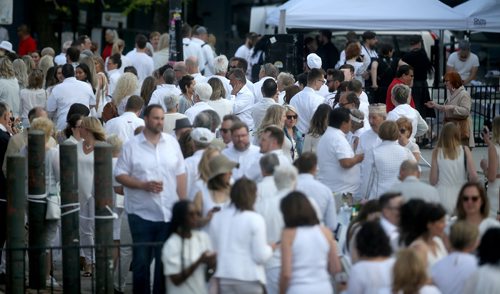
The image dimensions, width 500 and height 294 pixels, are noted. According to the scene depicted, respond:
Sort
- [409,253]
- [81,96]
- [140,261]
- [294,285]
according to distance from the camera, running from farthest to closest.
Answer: [81,96] → [140,261] → [294,285] → [409,253]

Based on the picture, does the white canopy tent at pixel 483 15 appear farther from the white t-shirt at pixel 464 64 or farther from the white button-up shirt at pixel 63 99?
the white button-up shirt at pixel 63 99

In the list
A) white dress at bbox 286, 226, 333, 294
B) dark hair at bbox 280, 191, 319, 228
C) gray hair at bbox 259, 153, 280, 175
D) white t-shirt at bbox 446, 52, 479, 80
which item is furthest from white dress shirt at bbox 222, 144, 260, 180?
white t-shirt at bbox 446, 52, 479, 80

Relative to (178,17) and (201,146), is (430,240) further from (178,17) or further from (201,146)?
(178,17)

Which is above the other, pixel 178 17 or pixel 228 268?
pixel 178 17

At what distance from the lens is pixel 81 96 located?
17.7 m

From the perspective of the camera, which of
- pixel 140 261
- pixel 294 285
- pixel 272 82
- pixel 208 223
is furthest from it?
pixel 272 82

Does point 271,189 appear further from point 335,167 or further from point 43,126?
point 43,126

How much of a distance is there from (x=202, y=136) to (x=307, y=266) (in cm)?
301

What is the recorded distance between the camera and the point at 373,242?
30.6 ft

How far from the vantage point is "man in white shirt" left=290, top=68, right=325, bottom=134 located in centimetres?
1681

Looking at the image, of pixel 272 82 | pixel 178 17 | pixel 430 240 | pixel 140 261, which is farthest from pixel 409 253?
pixel 178 17

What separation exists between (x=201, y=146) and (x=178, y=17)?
9142 millimetres

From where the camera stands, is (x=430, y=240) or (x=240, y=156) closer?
(x=430, y=240)

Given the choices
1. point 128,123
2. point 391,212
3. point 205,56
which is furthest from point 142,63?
point 391,212
